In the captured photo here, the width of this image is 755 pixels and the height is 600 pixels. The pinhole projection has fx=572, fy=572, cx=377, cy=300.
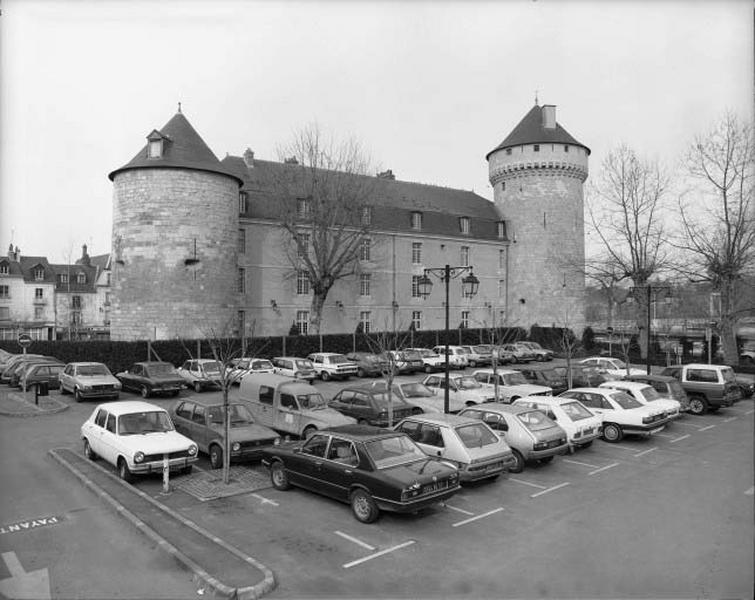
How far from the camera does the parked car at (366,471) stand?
966cm

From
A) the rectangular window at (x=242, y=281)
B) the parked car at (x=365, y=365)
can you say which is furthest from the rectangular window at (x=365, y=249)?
the parked car at (x=365, y=365)

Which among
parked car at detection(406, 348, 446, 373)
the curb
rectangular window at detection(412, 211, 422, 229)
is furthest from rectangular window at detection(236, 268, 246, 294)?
the curb

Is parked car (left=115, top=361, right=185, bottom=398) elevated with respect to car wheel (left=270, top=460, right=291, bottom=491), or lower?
elevated

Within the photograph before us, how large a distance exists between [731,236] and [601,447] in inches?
886

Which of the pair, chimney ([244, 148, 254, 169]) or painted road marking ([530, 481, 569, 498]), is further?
chimney ([244, 148, 254, 169])

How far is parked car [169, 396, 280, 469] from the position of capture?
13469 mm

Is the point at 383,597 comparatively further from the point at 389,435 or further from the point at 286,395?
the point at 286,395

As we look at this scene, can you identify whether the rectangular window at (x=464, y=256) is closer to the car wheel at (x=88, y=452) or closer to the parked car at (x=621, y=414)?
the parked car at (x=621, y=414)

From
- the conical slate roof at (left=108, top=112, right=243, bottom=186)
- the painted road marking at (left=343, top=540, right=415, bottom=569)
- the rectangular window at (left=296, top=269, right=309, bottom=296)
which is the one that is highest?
the conical slate roof at (left=108, top=112, right=243, bottom=186)

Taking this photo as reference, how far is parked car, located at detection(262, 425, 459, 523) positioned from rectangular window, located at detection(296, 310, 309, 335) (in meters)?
33.7

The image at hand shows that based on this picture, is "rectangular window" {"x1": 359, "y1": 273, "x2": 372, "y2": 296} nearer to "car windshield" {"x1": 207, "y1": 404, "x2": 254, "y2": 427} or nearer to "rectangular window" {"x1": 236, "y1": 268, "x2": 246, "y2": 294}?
"rectangular window" {"x1": 236, "y1": 268, "x2": 246, "y2": 294}

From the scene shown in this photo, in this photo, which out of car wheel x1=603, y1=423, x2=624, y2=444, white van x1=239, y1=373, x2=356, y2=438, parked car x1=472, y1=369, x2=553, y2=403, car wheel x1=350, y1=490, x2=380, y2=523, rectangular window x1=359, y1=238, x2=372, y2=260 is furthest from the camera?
rectangular window x1=359, y1=238, x2=372, y2=260

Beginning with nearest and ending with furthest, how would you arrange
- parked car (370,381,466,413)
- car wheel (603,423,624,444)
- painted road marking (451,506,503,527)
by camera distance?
painted road marking (451,506,503,527), car wheel (603,423,624,444), parked car (370,381,466,413)

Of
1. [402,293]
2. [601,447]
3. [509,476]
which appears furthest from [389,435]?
[402,293]
